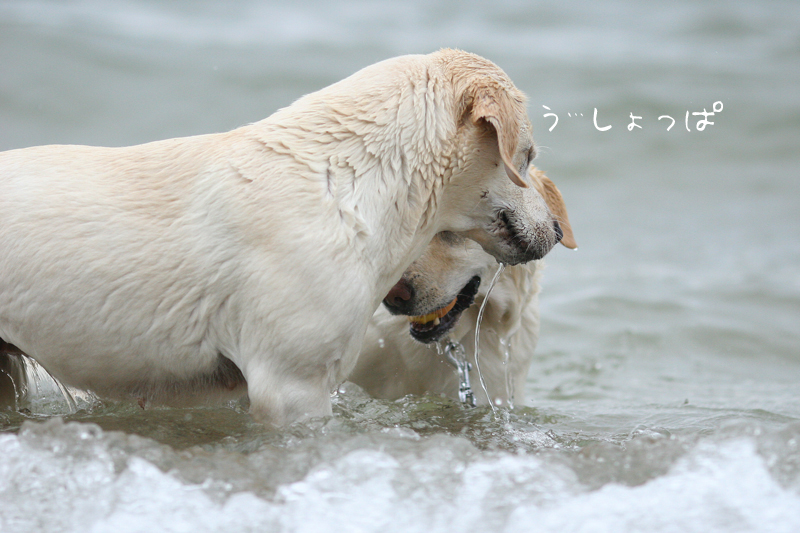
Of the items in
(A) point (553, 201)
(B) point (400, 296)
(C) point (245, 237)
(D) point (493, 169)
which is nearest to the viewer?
(C) point (245, 237)

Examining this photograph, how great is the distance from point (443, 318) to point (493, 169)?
1.16 metres

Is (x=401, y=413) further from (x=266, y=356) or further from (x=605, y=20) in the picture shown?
(x=605, y=20)

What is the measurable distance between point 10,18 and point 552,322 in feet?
35.3

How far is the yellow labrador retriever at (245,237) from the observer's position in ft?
10.2

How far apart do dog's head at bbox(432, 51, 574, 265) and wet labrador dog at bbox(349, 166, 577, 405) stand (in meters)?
A: 0.57

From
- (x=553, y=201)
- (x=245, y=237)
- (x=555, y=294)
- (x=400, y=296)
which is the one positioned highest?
(x=553, y=201)

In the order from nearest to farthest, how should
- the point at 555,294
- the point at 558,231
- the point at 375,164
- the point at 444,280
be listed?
the point at 375,164 < the point at 444,280 < the point at 558,231 < the point at 555,294

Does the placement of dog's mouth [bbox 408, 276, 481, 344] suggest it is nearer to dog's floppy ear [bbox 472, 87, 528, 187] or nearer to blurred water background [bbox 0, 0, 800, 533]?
blurred water background [bbox 0, 0, 800, 533]

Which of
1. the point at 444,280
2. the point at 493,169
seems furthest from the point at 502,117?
the point at 444,280

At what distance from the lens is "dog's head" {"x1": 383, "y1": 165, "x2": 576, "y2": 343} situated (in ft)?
13.5

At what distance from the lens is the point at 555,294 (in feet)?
29.5

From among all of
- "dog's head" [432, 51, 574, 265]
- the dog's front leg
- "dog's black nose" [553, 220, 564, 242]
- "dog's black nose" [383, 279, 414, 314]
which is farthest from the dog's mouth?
the dog's front leg

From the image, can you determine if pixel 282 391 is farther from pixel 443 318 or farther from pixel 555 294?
pixel 555 294

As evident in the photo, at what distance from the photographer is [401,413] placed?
4449mm
